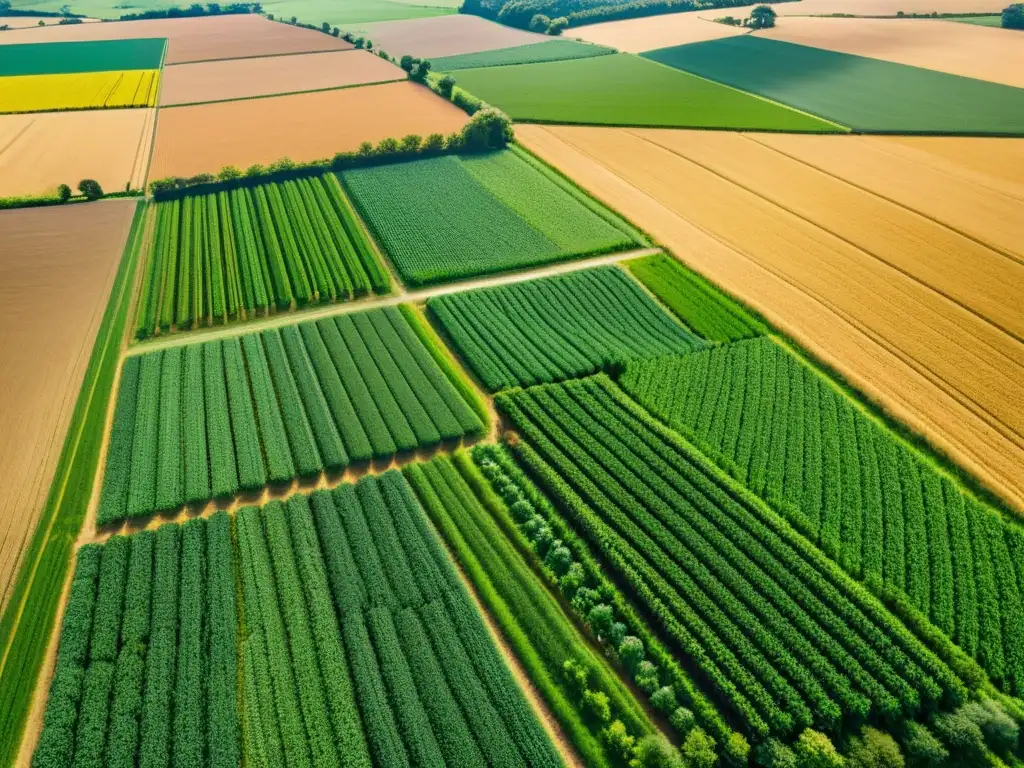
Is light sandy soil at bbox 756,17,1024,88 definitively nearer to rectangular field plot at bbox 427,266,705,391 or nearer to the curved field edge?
rectangular field plot at bbox 427,266,705,391

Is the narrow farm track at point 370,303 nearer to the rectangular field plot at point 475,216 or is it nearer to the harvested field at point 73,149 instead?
the rectangular field plot at point 475,216

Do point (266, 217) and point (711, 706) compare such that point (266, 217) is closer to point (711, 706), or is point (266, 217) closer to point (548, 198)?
point (548, 198)

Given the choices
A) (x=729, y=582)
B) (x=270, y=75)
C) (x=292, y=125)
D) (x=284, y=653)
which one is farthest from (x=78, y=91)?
(x=729, y=582)

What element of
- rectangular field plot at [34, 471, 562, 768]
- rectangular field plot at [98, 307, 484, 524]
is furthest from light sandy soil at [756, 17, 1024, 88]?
rectangular field plot at [34, 471, 562, 768]

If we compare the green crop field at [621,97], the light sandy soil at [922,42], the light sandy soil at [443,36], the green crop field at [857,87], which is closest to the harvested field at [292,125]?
the green crop field at [621,97]

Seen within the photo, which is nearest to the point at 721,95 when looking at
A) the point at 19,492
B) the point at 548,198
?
the point at 548,198

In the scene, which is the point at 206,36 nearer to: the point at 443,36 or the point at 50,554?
the point at 443,36
